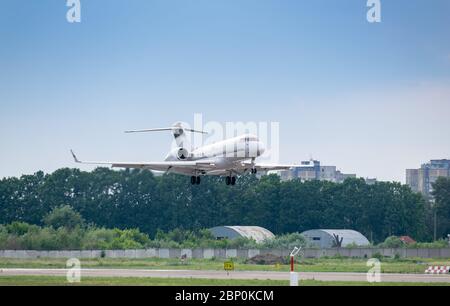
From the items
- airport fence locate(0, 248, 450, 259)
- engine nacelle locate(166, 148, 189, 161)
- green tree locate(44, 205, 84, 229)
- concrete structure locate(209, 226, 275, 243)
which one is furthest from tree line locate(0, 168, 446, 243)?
engine nacelle locate(166, 148, 189, 161)

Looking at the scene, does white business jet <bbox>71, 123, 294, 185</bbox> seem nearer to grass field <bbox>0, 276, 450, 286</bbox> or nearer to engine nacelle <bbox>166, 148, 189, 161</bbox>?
engine nacelle <bbox>166, 148, 189, 161</bbox>

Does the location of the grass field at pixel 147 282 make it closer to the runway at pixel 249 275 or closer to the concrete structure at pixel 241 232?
the runway at pixel 249 275

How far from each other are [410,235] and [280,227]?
58.4 feet

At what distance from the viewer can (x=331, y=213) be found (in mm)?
143125

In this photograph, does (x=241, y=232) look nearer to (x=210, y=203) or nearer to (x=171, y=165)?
(x=210, y=203)

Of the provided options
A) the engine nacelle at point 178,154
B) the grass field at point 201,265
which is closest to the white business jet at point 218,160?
the engine nacelle at point 178,154

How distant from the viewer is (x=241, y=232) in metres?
128

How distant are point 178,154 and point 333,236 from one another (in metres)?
45.1

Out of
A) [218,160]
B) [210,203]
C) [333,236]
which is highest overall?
[218,160]

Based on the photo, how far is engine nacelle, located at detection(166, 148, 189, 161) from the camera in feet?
295

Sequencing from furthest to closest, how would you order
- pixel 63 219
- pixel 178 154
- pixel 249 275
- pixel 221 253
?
1. pixel 63 219
2. pixel 221 253
3. pixel 178 154
4. pixel 249 275

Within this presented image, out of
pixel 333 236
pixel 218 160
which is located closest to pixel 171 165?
pixel 218 160

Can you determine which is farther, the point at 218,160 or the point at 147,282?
the point at 218,160
